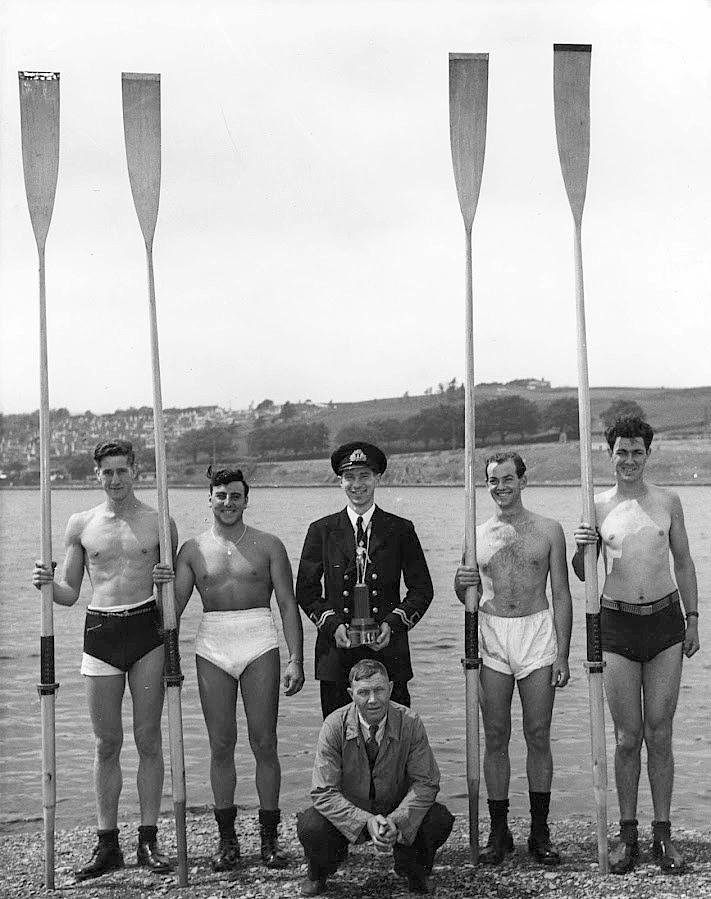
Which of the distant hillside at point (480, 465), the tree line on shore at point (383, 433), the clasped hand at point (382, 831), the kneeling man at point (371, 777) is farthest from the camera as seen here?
the distant hillside at point (480, 465)

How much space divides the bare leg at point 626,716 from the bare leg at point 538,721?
28 cm

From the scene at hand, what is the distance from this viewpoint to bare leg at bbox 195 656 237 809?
521 cm

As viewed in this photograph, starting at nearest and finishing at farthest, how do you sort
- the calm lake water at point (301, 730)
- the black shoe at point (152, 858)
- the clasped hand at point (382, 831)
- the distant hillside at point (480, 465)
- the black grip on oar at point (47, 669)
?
the clasped hand at point (382, 831), the black grip on oar at point (47, 669), the black shoe at point (152, 858), the calm lake water at point (301, 730), the distant hillside at point (480, 465)

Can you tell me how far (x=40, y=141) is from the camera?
18.5 feet

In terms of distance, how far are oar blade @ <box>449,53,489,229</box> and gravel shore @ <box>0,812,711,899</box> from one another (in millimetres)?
3162

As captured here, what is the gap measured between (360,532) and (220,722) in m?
1.09

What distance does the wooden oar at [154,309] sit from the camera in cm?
522

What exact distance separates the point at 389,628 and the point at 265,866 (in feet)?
4.22

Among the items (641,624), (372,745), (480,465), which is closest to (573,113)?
(641,624)

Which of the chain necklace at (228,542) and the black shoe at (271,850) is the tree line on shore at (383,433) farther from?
the black shoe at (271,850)

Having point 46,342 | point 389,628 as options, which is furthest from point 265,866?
A: point 46,342

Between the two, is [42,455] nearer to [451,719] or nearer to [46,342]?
[46,342]

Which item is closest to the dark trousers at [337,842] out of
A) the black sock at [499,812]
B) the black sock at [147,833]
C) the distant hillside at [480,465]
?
the black sock at [499,812]

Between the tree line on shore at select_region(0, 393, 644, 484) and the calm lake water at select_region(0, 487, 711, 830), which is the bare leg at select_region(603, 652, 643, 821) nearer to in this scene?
the calm lake water at select_region(0, 487, 711, 830)
